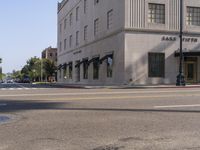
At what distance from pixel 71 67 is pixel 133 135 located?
60.5 metres

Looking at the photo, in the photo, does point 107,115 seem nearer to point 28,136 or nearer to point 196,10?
point 28,136

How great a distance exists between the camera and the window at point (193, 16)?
4222cm

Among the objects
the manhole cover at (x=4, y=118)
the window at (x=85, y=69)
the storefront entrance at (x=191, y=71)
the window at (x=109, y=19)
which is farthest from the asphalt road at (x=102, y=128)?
the window at (x=85, y=69)

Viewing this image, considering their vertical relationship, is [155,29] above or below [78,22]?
below

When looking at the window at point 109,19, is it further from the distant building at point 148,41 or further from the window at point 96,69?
the window at point 96,69

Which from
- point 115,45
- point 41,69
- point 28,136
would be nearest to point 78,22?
point 115,45

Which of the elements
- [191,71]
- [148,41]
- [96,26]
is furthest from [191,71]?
[96,26]

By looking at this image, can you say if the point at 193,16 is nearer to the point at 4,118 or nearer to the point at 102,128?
the point at 4,118

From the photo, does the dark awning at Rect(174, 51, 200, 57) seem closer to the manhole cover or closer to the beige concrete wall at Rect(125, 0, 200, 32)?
the beige concrete wall at Rect(125, 0, 200, 32)

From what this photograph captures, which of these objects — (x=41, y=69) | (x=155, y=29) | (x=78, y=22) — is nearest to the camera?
(x=155, y=29)

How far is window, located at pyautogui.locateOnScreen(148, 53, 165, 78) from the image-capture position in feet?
135

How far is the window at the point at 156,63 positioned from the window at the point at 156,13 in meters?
3.39

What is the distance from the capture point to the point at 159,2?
1618 inches

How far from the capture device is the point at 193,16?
42.4 m
